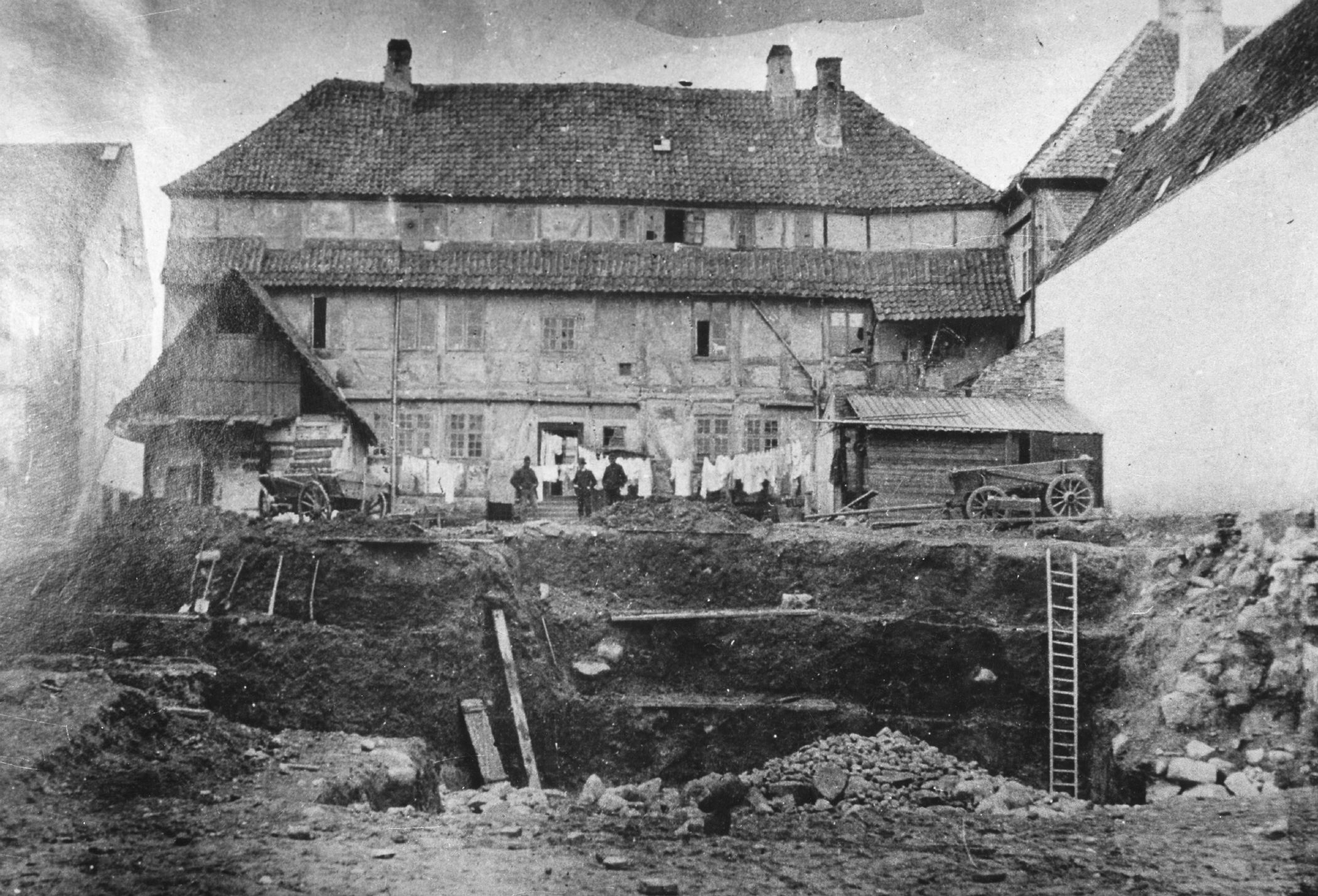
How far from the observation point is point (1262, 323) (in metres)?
15.1

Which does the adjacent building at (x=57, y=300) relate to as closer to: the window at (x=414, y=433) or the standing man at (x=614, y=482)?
the window at (x=414, y=433)

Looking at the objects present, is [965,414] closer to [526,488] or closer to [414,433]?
[526,488]

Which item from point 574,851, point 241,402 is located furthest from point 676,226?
point 574,851

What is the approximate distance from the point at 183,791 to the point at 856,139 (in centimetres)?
2478

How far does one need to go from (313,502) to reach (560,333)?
9017mm

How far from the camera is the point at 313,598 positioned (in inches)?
686

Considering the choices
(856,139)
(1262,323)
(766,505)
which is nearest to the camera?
(1262,323)

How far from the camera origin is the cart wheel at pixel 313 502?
2141cm

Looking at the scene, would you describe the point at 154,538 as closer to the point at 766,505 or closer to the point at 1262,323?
the point at 766,505

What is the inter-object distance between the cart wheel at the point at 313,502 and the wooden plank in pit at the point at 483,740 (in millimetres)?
6917

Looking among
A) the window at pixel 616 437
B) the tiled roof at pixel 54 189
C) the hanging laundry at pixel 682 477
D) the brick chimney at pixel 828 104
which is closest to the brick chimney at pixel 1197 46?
the brick chimney at pixel 828 104

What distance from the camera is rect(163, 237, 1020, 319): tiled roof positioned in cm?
2794

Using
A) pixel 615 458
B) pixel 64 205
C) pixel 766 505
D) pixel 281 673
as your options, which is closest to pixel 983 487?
pixel 766 505

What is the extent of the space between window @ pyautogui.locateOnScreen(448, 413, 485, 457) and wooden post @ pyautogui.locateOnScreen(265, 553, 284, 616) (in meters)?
10.3
